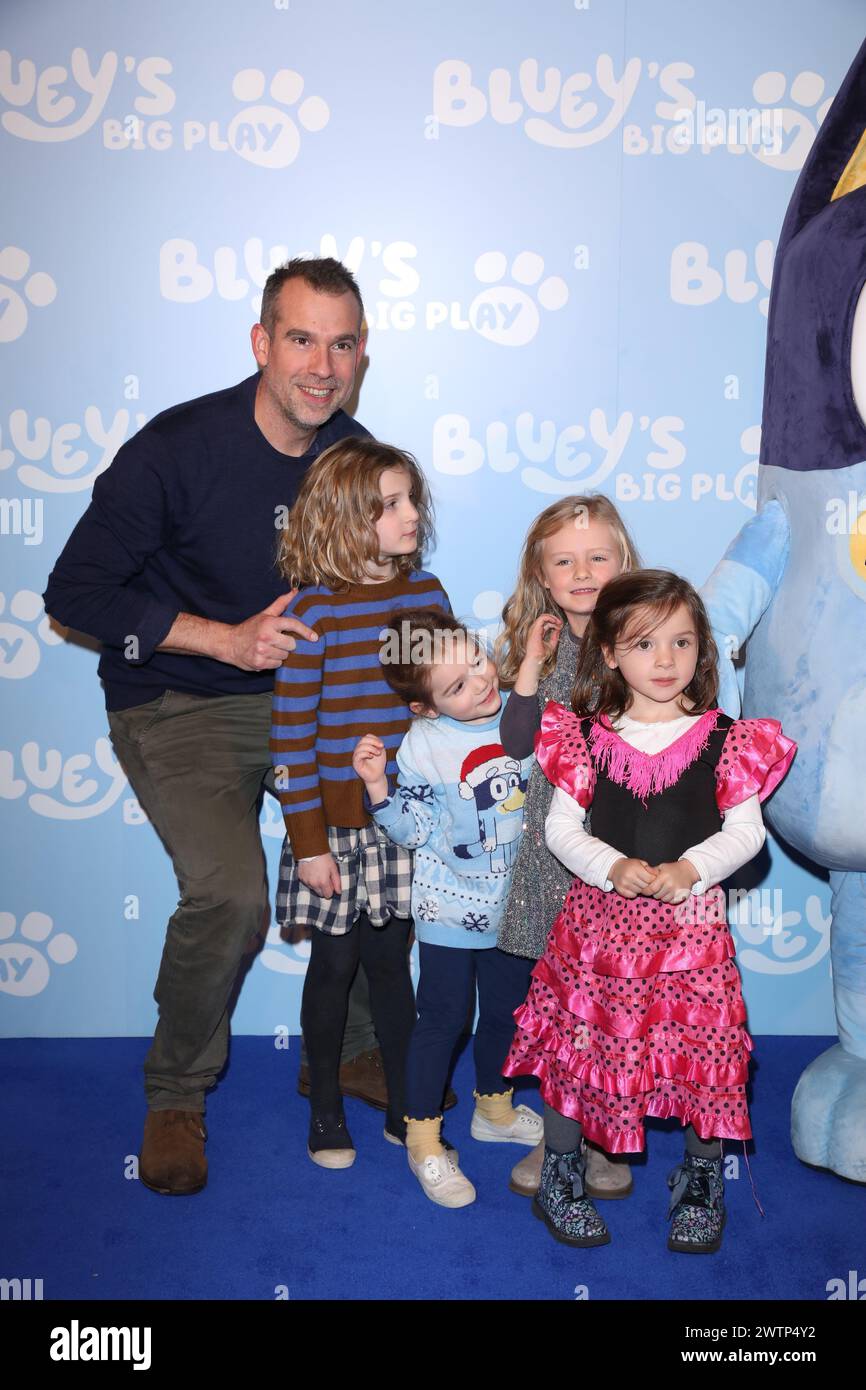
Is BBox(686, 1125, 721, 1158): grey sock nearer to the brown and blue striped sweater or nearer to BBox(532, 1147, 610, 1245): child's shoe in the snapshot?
BBox(532, 1147, 610, 1245): child's shoe

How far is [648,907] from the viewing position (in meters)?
1.90

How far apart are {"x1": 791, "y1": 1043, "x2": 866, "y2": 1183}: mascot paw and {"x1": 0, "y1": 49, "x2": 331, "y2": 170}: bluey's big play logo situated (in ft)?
6.78

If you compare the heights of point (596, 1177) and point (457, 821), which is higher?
point (457, 821)

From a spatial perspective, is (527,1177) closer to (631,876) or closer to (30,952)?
(631,876)

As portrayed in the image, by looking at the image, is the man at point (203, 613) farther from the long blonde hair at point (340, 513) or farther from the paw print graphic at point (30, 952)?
the paw print graphic at point (30, 952)

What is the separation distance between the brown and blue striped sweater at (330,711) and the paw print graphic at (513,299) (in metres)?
0.71

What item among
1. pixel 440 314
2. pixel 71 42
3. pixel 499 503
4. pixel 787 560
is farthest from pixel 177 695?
pixel 71 42

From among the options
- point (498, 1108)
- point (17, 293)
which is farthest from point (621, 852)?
point (17, 293)

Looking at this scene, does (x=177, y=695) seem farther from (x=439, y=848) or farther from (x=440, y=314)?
(x=440, y=314)

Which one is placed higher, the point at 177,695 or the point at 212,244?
the point at 212,244

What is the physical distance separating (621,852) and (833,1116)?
689mm

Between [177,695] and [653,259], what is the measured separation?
4.33 ft

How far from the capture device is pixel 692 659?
1944mm

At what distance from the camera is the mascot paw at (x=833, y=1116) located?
7.00 ft
